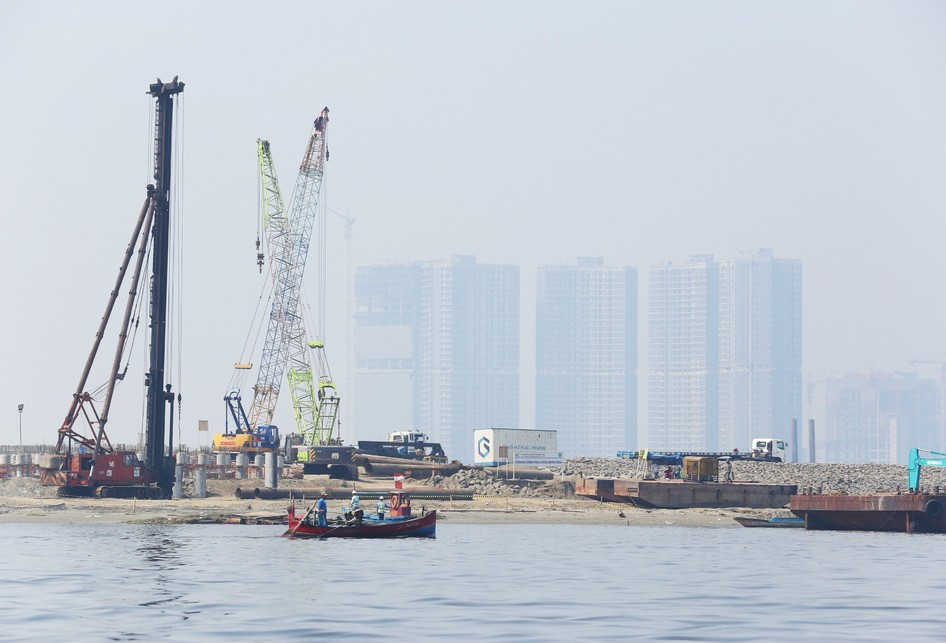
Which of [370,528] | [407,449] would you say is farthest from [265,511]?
[407,449]

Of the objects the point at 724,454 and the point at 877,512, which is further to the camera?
the point at 724,454

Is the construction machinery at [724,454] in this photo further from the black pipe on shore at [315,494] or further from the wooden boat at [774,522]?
the wooden boat at [774,522]

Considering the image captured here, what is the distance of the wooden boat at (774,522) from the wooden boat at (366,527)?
26.4 meters

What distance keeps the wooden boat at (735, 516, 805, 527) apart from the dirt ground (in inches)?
33.2

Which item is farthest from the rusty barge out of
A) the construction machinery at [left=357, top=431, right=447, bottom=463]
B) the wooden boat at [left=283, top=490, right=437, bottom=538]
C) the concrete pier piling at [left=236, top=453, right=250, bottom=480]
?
the construction machinery at [left=357, top=431, right=447, bottom=463]

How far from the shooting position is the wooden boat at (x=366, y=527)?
238ft

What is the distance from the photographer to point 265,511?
94.2m

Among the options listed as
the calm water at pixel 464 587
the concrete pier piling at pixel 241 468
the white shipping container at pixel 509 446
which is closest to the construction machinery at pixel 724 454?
the white shipping container at pixel 509 446

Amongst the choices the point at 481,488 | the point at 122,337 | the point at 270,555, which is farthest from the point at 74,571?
the point at 481,488

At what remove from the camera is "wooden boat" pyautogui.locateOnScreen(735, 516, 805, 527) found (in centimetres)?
9194

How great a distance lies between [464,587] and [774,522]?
45215 mm

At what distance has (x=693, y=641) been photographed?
3916 centimetres

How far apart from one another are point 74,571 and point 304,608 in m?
15.0

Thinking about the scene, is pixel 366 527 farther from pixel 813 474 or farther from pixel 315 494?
pixel 813 474
